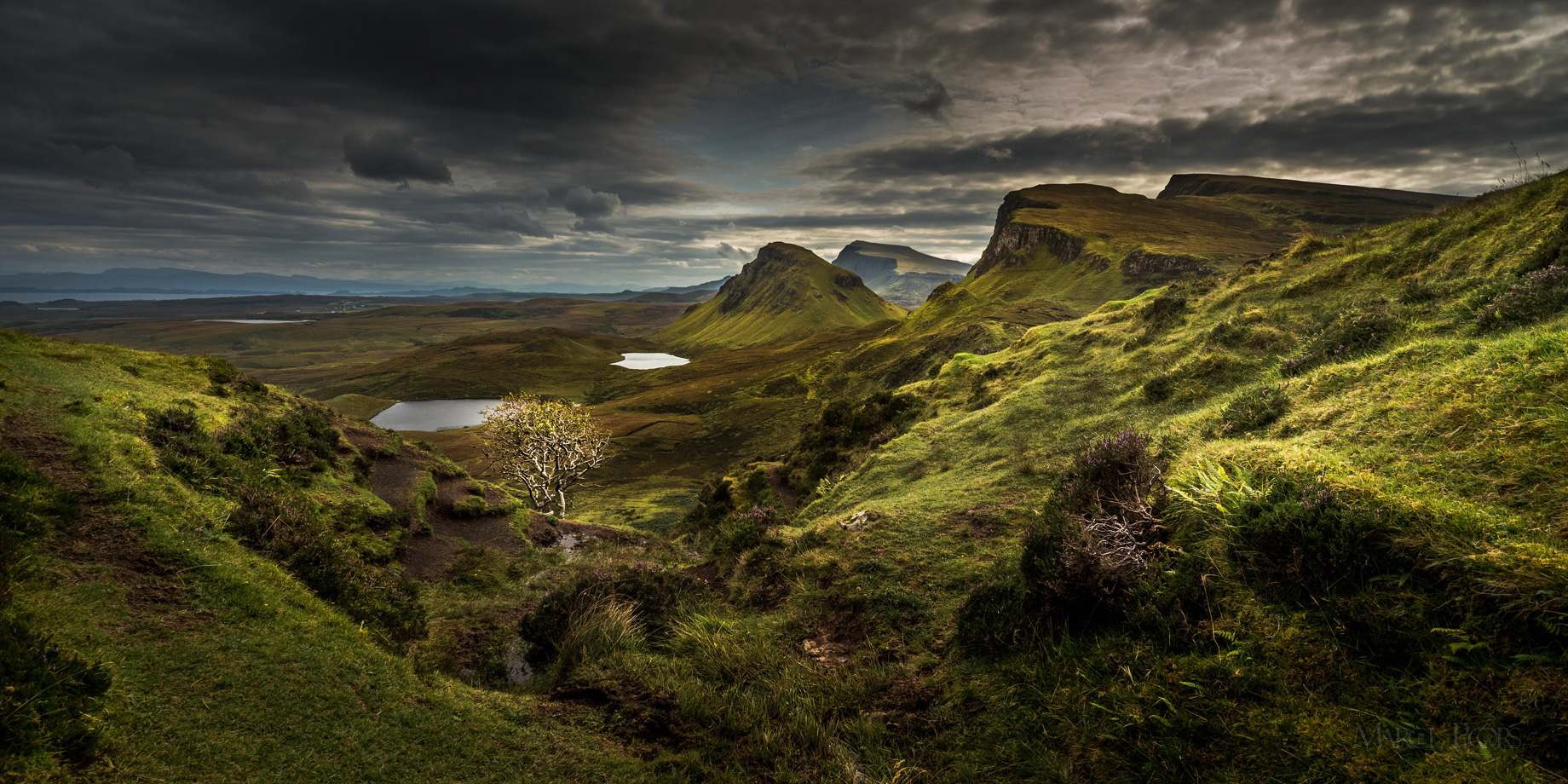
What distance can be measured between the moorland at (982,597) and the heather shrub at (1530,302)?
0.06 m

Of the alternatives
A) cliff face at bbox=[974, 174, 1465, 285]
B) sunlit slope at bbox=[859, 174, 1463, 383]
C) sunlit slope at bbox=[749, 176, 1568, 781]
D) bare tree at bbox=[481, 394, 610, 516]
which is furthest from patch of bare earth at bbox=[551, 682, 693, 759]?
cliff face at bbox=[974, 174, 1465, 285]

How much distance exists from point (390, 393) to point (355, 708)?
213m

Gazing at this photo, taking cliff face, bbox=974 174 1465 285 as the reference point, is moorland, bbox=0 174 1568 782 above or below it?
below

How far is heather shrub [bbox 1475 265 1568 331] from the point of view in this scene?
747cm

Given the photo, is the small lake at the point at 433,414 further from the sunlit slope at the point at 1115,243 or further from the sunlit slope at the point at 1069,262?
the sunlit slope at the point at 1115,243

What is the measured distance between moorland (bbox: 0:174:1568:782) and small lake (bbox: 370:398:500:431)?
134542 millimetres

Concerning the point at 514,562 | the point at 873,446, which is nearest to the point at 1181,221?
the point at 873,446

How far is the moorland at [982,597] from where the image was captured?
167 inches

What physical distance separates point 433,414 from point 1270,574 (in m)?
180

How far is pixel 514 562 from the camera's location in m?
19.7

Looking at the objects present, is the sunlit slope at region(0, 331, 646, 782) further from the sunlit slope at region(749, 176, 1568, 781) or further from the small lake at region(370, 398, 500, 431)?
the small lake at region(370, 398, 500, 431)

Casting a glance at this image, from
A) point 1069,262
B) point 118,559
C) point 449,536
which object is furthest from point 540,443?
point 1069,262

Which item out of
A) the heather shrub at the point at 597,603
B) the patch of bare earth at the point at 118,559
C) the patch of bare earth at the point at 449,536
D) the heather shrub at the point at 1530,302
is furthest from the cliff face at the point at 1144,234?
the patch of bare earth at the point at 118,559

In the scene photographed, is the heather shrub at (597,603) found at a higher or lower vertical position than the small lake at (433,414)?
higher
